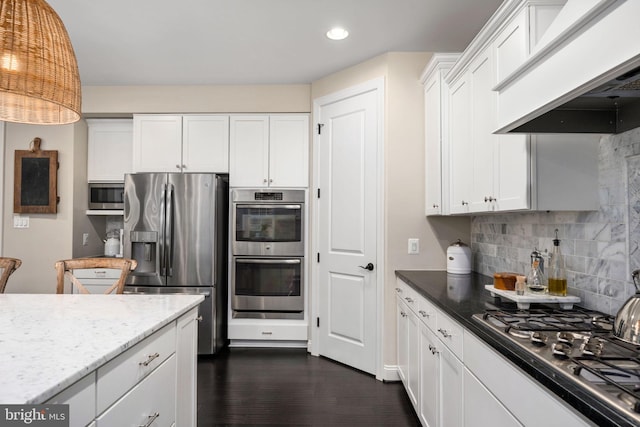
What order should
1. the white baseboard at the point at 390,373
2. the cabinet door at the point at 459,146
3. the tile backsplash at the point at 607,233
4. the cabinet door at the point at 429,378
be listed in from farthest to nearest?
the white baseboard at the point at 390,373
the cabinet door at the point at 459,146
the cabinet door at the point at 429,378
the tile backsplash at the point at 607,233

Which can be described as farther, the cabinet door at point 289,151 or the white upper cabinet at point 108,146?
the white upper cabinet at point 108,146

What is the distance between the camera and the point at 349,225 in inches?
128

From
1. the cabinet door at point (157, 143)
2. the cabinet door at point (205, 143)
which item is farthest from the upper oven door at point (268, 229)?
the cabinet door at point (157, 143)

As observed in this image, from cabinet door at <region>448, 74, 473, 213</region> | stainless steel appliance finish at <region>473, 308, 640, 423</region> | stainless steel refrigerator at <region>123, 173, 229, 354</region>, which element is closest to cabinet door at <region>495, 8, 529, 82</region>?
cabinet door at <region>448, 74, 473, 213</region>

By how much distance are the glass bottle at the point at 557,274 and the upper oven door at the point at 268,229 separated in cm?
231

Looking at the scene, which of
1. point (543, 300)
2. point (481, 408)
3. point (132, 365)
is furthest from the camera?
point (543, 300)

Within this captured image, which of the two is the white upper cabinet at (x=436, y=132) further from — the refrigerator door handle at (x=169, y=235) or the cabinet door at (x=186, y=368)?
the refrigerator door handle at (x=169, y=235)

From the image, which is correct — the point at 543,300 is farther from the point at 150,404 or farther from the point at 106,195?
the point at 106,195

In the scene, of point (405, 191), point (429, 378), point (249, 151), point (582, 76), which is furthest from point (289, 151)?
point (582, 76)

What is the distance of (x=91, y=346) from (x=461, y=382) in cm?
138

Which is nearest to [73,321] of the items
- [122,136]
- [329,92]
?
[329,92]

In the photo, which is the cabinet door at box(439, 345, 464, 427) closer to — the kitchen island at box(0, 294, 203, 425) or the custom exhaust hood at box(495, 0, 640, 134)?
the custom exhaust hood at box(495, 0, 640, 134)

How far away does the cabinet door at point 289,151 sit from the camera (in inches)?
147

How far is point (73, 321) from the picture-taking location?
1381mm
